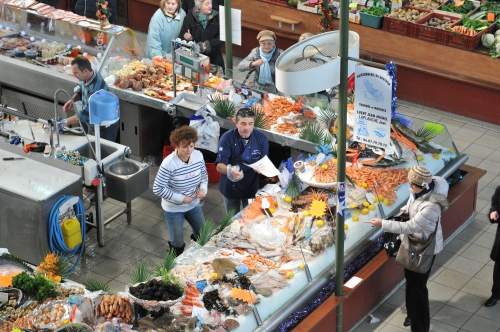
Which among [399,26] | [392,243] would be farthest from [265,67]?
[392,243]

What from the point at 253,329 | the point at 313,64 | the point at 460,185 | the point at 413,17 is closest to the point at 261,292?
the point at 253,329

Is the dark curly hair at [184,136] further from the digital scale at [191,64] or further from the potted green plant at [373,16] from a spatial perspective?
the potted green plant at [373,16]

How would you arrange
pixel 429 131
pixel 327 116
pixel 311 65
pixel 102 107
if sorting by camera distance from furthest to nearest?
pixel 327 116 < pixel 429 131 < pixel 102 107 < pixel 311 65

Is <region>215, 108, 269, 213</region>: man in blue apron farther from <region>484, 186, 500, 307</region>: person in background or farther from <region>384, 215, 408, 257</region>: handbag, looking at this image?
<region>484, 186, 500, 307</region>: person in background

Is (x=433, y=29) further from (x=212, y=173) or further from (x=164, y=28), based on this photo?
(x=212, y=173)

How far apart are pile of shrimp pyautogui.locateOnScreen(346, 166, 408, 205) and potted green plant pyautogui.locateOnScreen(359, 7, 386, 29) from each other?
14.1 feet

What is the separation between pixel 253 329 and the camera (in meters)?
6.49

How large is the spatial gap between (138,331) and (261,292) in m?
1.08

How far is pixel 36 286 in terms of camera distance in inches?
259

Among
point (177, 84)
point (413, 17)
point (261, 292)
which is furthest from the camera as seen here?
point (413, 17)

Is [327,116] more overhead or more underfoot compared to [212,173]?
more overhead

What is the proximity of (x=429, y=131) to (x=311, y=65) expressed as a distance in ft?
8.03

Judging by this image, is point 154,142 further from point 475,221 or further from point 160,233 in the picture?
point 475,221

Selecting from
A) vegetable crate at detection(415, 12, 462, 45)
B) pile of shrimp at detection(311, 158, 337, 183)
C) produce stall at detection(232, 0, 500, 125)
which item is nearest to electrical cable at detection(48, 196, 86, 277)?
pile of shrimp at detection(311, 158, 337, 183)
